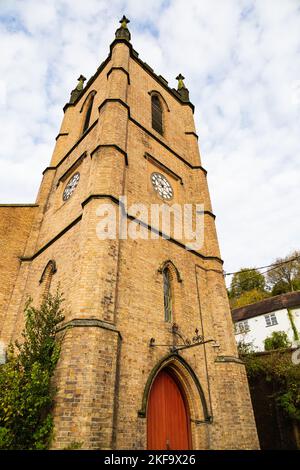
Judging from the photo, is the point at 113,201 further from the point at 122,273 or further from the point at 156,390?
the point at 156,390

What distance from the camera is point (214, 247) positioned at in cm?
1145

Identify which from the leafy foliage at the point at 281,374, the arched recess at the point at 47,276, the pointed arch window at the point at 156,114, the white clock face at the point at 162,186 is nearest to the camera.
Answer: the arched recess at the point at 47,276

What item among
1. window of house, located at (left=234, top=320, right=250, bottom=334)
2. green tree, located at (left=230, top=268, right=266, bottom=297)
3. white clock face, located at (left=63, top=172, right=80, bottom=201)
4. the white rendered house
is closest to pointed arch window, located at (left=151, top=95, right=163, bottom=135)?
white clock face, located at (left=63, top=172, right=80, bottom=201)

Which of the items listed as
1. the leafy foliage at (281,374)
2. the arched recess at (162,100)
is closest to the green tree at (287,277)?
the leafy foliage at (281,374)

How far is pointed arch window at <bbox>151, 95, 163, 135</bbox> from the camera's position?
14079 mm

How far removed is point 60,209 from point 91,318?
6.33 m

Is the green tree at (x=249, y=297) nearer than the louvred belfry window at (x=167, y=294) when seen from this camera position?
No

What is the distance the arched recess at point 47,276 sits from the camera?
9.16 metres

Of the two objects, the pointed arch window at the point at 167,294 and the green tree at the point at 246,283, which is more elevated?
the green tree at the point at 246,283

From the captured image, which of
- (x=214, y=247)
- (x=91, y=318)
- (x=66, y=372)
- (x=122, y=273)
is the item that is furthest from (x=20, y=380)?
(x=214, y=247)

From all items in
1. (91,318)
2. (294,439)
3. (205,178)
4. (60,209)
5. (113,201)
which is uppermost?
(205,178)

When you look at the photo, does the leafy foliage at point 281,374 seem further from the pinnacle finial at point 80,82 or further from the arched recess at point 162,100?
the pinnacle finial at point 80,82

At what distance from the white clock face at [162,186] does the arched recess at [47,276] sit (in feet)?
15.5

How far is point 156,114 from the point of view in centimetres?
1473
